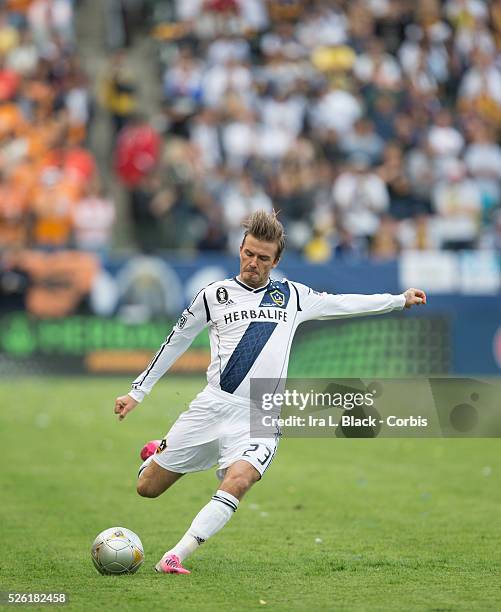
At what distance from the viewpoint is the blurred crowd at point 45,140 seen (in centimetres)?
2198

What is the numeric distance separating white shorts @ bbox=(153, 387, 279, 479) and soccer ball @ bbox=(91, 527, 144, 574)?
0.64 m

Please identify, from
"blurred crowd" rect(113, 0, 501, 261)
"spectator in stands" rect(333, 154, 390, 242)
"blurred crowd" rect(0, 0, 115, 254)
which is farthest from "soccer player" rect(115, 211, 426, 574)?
"spectator in stands" rect(333, 154, 390, 242)

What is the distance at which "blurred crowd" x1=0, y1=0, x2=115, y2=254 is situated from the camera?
2198 cm

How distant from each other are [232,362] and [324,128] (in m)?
16.8

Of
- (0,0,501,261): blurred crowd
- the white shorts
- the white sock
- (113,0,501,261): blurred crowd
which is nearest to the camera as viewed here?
the white sock

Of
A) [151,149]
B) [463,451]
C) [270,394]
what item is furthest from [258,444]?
[151,149]

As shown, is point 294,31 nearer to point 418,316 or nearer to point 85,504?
point 418,316

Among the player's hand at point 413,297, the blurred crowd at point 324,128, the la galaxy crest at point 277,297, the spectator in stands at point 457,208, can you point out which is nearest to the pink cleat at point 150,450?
the la galaxy crest at point 277,297

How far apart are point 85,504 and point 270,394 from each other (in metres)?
3.64

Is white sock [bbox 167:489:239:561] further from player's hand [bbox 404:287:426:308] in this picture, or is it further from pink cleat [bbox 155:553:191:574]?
player's hand [bbox 404:287:426:308]

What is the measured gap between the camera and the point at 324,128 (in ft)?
81.3

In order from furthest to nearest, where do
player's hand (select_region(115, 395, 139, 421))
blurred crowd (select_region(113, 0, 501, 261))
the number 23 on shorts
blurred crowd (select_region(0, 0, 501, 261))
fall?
blurred crowd (select_region(113, 0, 501, 261))
blurred crowd (select_region(0, 0, 501, 261))
player's hand (select_region(115, 395, 139, 421))
the number 23 on shorts

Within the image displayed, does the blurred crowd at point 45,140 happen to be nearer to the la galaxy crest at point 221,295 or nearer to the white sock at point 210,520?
the la galaxy crest at point 221,295

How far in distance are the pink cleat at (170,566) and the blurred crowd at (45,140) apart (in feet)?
45.1
